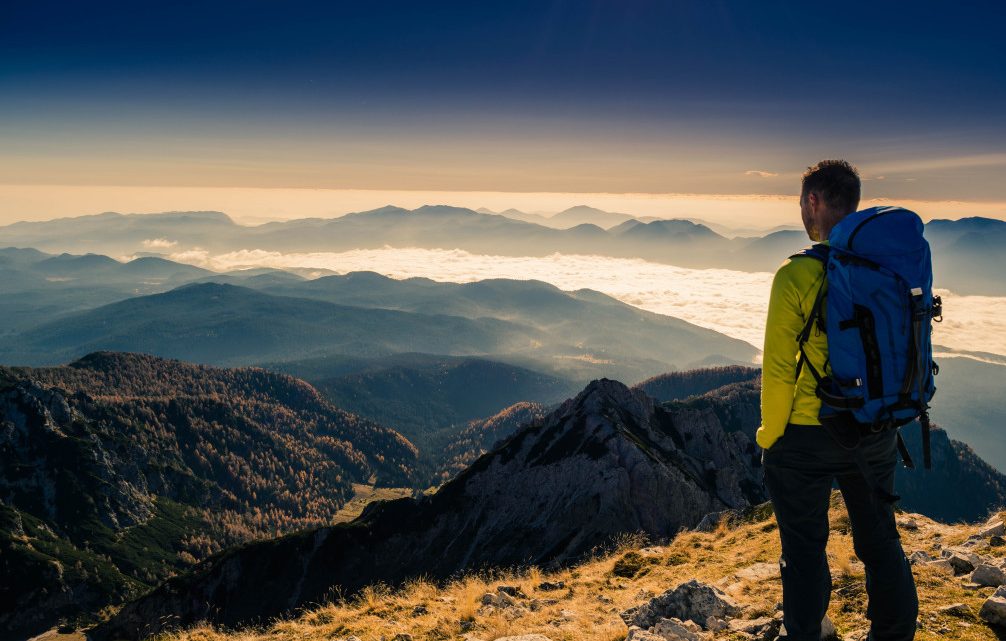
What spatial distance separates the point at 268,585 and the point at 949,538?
3042 inches

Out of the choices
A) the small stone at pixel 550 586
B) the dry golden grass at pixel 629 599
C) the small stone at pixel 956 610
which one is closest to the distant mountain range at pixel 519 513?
the dry golden grass at pixel 629 599

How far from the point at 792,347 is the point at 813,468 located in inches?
63.2

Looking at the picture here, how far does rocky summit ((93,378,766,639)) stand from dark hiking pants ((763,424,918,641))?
3978 centimetres

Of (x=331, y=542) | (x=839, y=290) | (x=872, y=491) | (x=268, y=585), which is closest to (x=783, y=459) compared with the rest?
(x=872, y=491)

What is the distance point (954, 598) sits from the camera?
35.3ft

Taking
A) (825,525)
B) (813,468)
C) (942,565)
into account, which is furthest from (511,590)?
(813,468)

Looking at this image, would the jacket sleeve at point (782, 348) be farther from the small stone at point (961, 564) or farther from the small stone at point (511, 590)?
the small stone at point (511, 590)

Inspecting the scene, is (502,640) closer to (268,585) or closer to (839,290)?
(839,290)

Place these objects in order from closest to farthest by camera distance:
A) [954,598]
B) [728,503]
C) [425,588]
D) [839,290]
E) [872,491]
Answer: [839,290] < [872,491] < [954,598] < [425,588] < [728,503]

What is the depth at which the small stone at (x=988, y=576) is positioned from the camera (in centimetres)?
1111

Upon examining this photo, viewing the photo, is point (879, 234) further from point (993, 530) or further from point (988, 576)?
point (993, 530)

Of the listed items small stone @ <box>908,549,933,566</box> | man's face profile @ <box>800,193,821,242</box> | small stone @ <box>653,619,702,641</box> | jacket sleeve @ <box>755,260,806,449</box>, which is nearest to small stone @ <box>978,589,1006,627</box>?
small stone @ <box>908,549,933,566</box>

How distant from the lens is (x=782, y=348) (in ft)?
24.5

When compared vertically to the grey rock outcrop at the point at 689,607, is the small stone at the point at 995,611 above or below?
above
